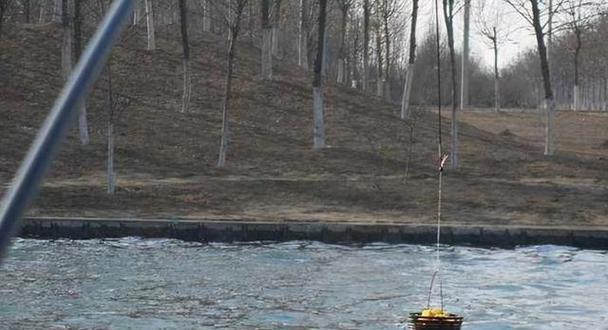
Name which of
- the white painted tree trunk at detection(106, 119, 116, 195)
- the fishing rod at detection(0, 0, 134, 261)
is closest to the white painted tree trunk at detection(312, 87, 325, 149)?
the white painted tree trunk at detection(106, 119, 116, 195)

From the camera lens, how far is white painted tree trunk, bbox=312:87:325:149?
29.2 metres

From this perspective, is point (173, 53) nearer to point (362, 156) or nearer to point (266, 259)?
point (362, 156)

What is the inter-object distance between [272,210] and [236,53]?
2129cm

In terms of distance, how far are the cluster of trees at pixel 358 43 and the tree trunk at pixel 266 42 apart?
0.04m

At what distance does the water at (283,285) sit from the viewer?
12211 millimetres

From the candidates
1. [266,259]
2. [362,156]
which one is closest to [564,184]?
[362,156]

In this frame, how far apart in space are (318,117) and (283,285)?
14.9 metres

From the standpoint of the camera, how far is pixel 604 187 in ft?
84.2

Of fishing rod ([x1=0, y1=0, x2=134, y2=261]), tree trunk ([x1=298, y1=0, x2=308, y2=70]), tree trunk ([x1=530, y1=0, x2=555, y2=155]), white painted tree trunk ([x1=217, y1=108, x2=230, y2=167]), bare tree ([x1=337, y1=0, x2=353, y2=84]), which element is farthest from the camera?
tree trunk ([x1=298, y1=0, x2=308, y2=70])

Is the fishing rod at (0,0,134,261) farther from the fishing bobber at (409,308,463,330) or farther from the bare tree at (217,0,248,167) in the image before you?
the bare tree at (217,0,248,167)

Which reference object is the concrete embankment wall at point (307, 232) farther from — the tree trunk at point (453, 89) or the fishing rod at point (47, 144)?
the fishing rod at point (47, 144)

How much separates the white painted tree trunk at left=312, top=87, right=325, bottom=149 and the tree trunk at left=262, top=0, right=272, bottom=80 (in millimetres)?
5847

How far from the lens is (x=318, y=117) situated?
96.6 ft

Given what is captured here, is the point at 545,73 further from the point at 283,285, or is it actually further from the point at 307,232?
the point at 283,285
